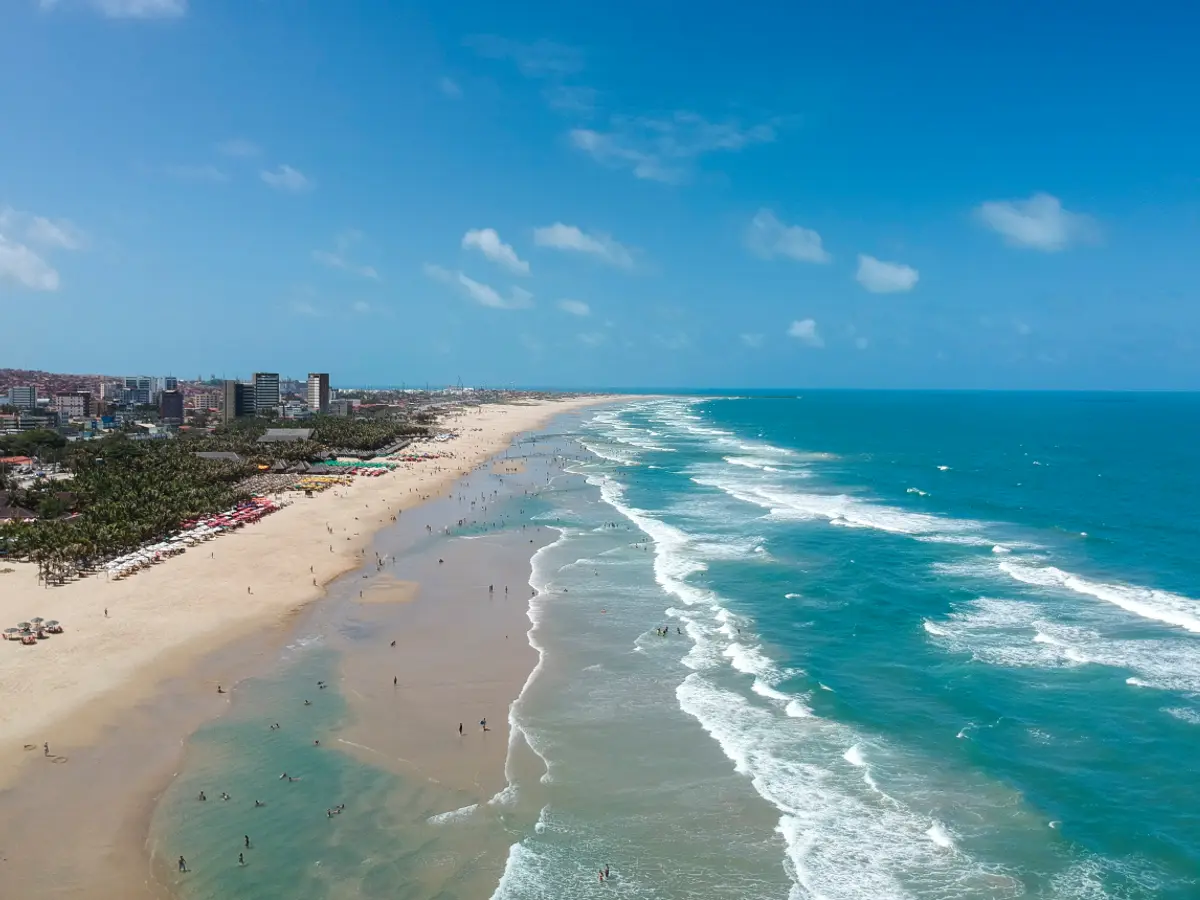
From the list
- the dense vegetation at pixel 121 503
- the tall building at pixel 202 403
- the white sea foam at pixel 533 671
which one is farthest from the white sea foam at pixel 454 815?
the tall building at pixel 202 403

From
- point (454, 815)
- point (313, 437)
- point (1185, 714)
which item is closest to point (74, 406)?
point (313, 437)

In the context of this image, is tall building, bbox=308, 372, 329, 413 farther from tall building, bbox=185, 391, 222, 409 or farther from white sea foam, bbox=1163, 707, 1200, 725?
white sea foam, bbox=1163, 707, 1200, 725

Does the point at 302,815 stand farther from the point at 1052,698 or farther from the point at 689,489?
the point at 689,489

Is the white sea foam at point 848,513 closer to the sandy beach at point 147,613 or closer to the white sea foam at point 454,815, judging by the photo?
the sandy beach at point 147,613

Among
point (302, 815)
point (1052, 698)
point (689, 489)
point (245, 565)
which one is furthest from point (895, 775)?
point (689, 489)

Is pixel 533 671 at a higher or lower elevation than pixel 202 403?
lower

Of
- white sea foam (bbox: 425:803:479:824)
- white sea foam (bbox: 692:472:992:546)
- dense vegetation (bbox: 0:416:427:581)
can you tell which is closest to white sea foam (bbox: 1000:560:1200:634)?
white sea foam (bbox: 692:472:992:546)

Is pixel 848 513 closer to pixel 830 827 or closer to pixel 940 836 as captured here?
pixel 940 836
